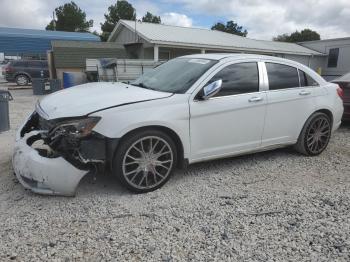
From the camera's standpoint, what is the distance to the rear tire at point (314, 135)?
5371 millimetres

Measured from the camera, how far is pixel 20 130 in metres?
4.36

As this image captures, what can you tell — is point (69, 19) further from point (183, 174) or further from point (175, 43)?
point (183, 174)

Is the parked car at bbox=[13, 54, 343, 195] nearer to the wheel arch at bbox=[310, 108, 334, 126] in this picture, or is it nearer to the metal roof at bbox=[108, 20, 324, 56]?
the wheel arch at bbox=[310, 108, 334, 126]

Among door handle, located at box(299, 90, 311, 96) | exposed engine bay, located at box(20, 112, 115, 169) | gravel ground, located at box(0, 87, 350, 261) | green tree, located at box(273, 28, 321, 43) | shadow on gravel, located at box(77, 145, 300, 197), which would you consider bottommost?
gravel ground, located at box(0, 87, 350, 261)

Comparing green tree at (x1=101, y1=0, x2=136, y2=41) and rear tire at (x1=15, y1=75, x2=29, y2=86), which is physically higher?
green tree at (x1=101, y1=0, x2=136, y2=41)

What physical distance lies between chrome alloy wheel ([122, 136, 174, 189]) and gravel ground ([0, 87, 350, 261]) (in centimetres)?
16

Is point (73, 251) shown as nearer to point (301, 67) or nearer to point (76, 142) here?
point (76, 142)

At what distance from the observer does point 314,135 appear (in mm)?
5523

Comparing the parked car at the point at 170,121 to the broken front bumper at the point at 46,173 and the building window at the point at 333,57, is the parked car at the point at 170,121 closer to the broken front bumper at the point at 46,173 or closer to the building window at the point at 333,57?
the broken front bumper at the point at 46,173

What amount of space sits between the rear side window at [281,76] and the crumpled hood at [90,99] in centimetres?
164

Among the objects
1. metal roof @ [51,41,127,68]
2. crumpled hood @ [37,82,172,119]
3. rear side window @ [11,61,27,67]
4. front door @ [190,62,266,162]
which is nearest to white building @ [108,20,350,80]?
metal roof @ [51,41,127,68]

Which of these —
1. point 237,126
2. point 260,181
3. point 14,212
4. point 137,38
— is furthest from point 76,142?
point 137,38

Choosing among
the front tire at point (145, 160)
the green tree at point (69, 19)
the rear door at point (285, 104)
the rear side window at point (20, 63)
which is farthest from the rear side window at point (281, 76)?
the green tree at point (69, 19)

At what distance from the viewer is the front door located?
425 cm
